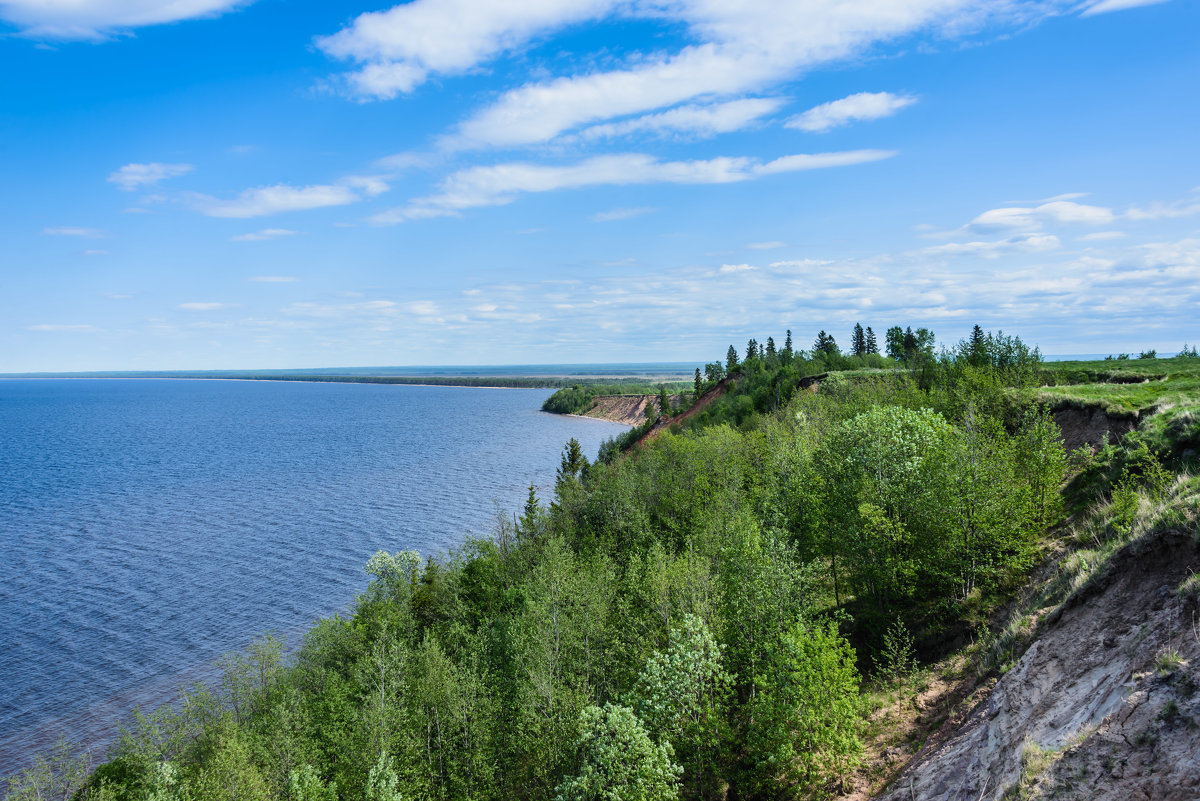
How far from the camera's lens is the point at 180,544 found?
224ft

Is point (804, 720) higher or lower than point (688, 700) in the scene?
higher

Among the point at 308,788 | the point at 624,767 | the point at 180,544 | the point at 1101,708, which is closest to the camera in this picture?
the point at 1101,708

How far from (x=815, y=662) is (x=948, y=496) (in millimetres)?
10957

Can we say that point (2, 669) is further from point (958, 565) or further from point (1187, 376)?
point (1187, 376)

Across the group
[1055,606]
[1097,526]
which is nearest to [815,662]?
[1055,606]

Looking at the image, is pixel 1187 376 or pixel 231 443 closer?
pixel 1187 376

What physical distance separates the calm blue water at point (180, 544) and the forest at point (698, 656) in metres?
5.88

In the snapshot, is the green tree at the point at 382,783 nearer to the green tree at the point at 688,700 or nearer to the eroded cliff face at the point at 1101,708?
the green tree at the point at 688,700

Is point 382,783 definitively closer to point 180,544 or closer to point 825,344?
point 180,544

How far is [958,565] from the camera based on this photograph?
26.6 m

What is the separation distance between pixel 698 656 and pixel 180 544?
69650 millimetres

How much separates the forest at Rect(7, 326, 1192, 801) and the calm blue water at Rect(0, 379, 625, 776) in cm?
588

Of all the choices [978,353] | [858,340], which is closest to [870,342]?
[858,340]

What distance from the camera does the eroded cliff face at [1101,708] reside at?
1080cm
